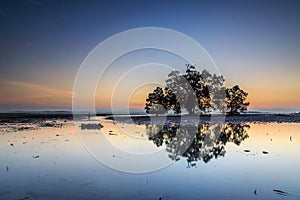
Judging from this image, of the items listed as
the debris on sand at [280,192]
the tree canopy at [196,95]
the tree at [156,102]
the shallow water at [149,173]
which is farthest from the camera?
the tree at [156,102]

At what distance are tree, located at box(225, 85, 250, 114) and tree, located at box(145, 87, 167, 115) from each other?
25196 mm

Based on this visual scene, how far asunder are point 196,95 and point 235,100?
29.1 meters

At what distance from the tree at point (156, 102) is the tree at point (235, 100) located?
25196 mm

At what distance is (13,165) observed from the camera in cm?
1627

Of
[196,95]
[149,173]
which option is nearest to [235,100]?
[196,95]

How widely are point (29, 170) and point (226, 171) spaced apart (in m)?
10.9

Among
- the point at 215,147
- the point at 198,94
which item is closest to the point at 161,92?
the point at 198,94

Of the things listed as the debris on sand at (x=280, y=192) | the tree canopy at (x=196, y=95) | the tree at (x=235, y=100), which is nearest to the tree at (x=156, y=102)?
the tree canopy at (x=196, y=95)

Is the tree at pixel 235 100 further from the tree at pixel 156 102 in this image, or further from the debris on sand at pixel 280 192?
the debris on sand at pixel 280 192

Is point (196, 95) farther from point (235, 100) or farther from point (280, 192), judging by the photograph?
point (280, 192)

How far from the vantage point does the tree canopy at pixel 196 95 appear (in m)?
82.4

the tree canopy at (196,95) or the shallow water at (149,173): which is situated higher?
the tree canopy at (196,95)

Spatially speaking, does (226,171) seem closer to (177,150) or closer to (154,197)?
(154,197)

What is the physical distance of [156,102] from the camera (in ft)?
333
